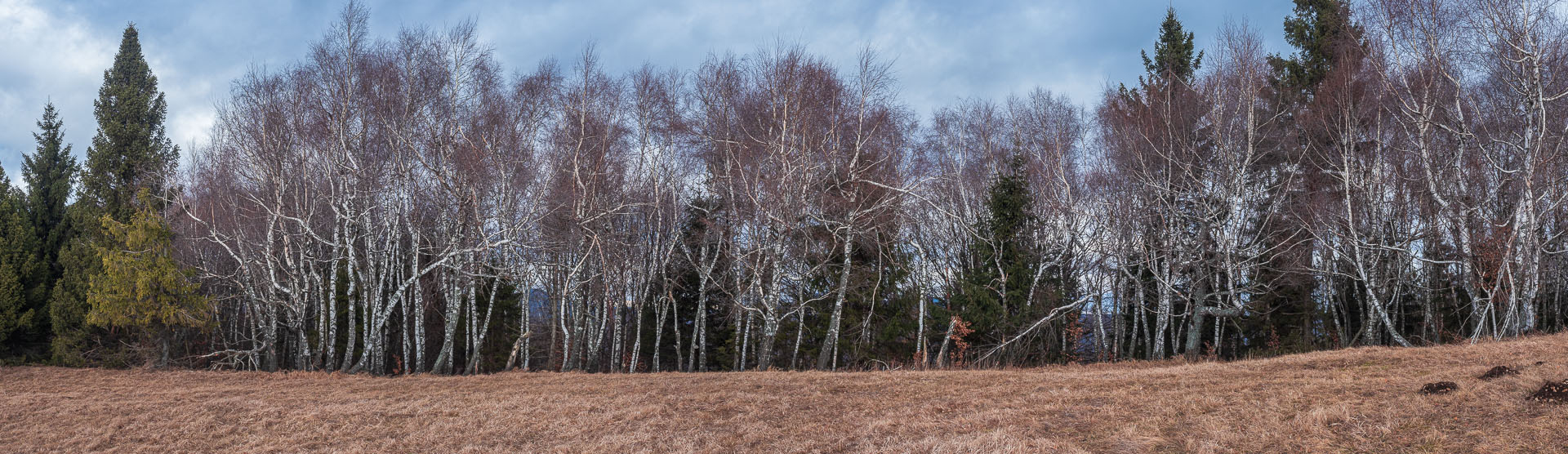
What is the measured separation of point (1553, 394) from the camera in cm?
621

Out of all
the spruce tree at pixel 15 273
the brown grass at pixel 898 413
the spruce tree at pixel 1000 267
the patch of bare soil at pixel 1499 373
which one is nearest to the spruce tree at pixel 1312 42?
the spruce tree at pixel 1000 267

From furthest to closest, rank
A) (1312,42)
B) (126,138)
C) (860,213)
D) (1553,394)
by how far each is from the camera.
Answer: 1. (126,138)
2. (1312,42)
3. (860,213)
4. (1553,394)

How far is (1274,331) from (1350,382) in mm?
14507

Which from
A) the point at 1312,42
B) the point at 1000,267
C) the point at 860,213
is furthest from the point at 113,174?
the point at 1312,42

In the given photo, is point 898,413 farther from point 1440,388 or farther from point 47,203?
point 47,203

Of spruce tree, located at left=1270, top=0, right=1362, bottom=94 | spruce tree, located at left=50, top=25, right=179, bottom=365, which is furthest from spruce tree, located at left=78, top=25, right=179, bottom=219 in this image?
spruce tree, located at left=1270, top=0, right=1362, bottom=94

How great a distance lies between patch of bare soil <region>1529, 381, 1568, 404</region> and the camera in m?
6.11

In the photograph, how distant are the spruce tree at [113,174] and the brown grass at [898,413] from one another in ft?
35.0

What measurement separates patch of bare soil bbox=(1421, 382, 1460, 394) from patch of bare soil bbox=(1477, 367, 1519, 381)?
2.14ft

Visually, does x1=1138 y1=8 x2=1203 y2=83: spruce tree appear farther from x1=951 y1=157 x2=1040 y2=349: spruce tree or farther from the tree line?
x1=951 y1=157 x2=1040 y2=349: spruce tree

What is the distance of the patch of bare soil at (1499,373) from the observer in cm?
742

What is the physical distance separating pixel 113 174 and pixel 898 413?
25942mm

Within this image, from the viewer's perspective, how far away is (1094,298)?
768 inches

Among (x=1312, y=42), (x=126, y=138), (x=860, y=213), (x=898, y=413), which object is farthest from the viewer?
(x=126, y=138)
